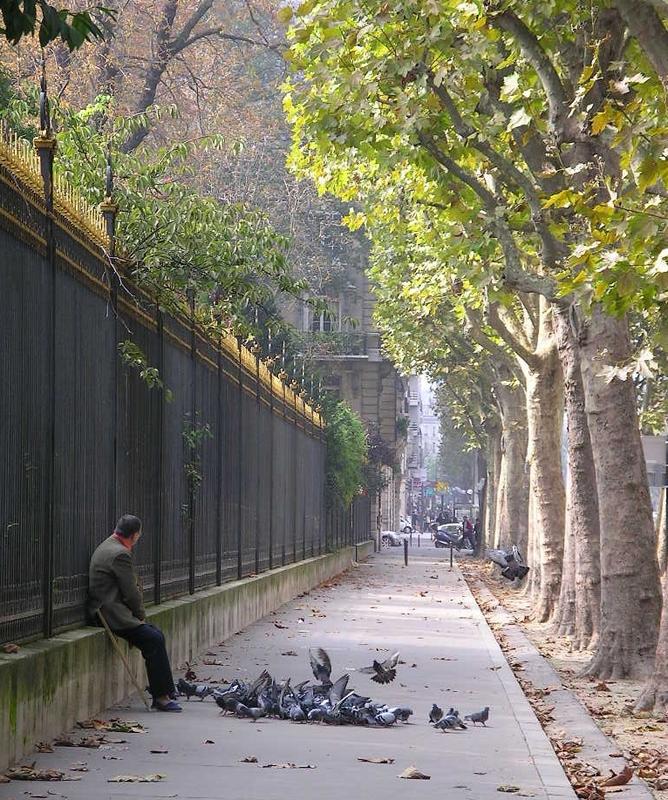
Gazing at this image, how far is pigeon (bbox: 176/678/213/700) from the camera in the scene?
11742 mm

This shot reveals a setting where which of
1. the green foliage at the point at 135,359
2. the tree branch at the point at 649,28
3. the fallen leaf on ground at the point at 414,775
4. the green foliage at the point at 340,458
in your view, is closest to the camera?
the fallen leaf on ground at the point at 414,775

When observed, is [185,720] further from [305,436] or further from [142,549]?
[305,436]

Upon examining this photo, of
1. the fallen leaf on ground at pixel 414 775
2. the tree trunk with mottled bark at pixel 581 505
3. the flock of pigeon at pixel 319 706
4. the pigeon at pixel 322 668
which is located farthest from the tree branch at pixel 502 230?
the fallen leaf on ground at pixel 414 775

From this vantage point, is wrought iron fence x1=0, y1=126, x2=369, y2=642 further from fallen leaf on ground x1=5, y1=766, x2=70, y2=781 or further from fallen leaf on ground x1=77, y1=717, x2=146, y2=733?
fallen leaf on ground x1=5, y1=766, x2=70, y2=781

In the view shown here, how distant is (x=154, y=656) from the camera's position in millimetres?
11141

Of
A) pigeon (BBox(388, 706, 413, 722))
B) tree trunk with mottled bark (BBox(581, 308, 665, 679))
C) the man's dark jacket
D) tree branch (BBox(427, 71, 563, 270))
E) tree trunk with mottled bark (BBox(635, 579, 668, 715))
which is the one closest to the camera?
pigeon (BBox(388, 706, 413, 722))

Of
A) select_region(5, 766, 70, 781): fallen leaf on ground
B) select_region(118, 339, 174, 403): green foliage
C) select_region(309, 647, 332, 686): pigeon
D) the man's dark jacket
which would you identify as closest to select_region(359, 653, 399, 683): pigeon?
select_region(309, 647, 332, 686): pigeon

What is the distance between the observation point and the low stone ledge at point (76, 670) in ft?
27.7

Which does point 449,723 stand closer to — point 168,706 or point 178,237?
point 168,706

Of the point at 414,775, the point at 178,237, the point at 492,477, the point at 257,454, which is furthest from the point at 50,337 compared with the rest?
the point at 492,477

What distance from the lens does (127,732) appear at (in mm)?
9898

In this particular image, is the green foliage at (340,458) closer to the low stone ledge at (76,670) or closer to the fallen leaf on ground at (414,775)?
the low stone ledge at (76,670)

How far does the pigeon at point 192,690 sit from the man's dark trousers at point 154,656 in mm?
537

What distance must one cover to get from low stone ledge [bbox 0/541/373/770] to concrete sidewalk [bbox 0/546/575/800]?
21 cm
